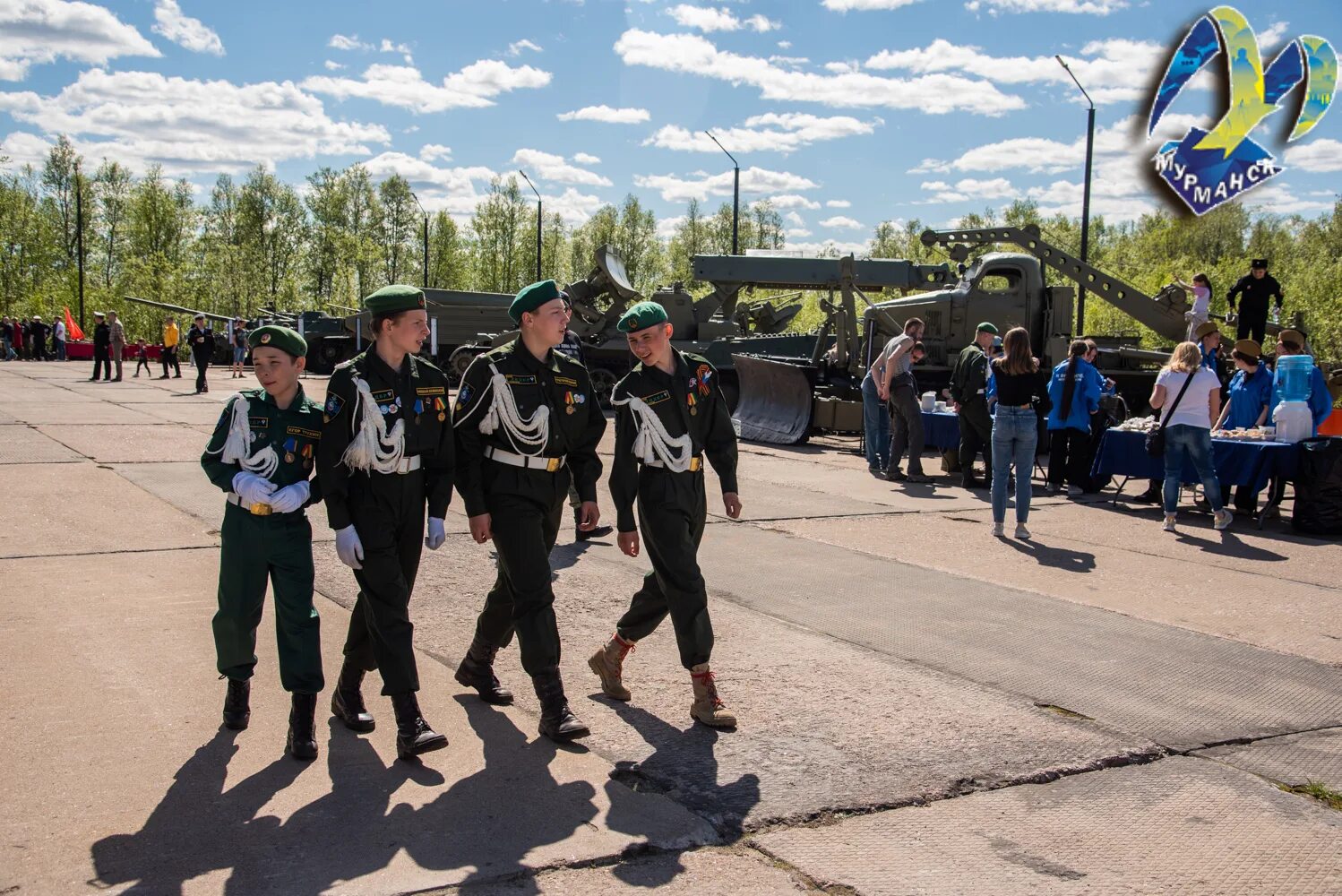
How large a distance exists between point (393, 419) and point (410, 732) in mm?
1141

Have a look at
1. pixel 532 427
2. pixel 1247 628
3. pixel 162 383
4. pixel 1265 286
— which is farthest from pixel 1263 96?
pixel 162 383

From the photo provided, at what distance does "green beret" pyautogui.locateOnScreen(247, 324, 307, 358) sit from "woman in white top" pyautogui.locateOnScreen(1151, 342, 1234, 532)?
7.76 metres

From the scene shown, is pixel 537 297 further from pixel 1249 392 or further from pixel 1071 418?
pixel 1249 392

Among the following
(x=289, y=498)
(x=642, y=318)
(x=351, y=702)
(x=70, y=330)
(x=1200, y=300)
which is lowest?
(x=351, y=702)

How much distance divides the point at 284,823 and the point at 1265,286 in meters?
15.8

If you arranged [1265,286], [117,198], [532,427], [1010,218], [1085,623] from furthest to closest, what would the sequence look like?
1. [117,198]
2. [1010,218]
3. [1265,286]
4. [1085,623]
5. [532,427]

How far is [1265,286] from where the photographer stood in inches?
641

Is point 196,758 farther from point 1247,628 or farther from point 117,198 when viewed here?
point 117,198

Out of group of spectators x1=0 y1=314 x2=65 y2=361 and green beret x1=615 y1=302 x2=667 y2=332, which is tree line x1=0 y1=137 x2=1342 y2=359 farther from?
green beret x1=615 y1=302 x2=667 y2=332

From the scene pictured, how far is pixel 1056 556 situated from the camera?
9164 millimetres

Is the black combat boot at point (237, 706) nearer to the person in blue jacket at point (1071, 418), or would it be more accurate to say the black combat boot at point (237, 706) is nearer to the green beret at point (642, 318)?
the green beret at point (642, 318)

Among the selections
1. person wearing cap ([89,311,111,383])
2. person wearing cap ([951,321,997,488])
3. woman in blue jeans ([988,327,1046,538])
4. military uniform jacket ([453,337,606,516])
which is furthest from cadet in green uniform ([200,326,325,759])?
person wearing cap ([89,311,111,383])

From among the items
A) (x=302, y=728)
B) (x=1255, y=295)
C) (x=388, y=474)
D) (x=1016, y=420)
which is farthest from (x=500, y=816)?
(x=1255, y=295)

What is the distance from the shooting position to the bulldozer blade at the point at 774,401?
17.9 m
